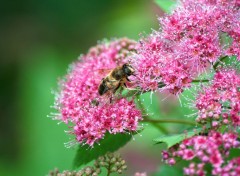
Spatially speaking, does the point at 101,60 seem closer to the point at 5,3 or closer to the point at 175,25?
Result: the point at 175,25

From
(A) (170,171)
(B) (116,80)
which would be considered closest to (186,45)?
(B) (116,80)

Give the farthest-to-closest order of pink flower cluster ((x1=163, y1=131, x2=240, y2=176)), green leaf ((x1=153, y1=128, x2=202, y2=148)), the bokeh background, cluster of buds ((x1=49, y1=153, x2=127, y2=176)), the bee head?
the bokeh background, the bee head, cluster of buds ((x1=49, y1=153, x2=127, y2=176)), green leaf ((x1=153, y1=128, x2=202, y2=148)), pink flower cluster ((x1=163, y1=131, x2=240, y2=176))

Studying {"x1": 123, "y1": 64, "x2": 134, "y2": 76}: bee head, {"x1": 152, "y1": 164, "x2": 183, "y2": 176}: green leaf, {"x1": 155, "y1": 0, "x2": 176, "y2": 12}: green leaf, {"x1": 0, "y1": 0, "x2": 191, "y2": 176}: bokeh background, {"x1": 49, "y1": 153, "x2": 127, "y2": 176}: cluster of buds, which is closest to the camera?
{"x1": 49, "y1": 153, "x2": 127, "y2": 176}: cluster of buds

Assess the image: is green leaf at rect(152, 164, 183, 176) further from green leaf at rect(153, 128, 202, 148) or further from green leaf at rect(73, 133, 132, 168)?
green leaf at rect(153, 128, 202, 148)

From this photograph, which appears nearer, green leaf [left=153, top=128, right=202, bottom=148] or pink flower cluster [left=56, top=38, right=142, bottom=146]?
green leaf [left=153, top=128, right=202, bottom=148]

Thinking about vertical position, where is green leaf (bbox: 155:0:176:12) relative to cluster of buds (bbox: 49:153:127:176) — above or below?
above

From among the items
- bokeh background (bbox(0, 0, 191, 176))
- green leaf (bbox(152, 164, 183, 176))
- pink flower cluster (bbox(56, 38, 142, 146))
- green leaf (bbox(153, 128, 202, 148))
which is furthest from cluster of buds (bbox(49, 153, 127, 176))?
bokeh background (bbox(0, 0, 191, 176))
